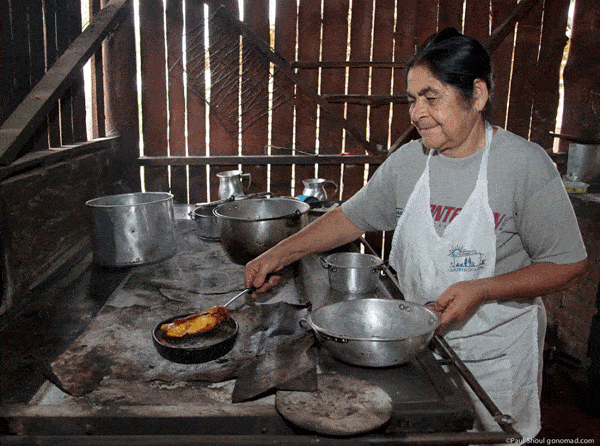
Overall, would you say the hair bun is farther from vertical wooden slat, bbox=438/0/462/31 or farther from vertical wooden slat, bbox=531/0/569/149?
vertical wooden slat, bbox=531/0/569/149

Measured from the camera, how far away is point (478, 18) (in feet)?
16.1

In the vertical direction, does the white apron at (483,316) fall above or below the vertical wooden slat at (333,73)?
below

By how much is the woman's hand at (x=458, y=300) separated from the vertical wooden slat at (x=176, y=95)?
141 inches

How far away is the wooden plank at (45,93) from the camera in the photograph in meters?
2.16

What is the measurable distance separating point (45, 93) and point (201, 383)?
1767 millimetres

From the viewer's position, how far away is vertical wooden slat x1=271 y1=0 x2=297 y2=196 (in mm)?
4766

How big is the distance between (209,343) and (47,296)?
115cm

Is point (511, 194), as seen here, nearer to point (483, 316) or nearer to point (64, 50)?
point (483, 316)

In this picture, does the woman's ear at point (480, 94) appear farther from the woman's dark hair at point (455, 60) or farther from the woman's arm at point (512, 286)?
the woman's arm at point (512, 286)

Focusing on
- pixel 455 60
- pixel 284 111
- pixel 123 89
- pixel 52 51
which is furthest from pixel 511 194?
pixel 123 89

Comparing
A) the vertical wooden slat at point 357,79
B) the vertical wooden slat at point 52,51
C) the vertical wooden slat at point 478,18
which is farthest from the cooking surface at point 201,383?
the vertical wooden slat at point 478,18

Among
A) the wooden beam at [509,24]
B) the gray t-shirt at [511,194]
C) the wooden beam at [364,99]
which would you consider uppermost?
the wooden beam at [509,24]

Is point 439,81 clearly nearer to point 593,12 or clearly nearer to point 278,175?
point 278,175

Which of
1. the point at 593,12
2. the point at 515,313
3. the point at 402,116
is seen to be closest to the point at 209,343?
the point at 515,313
